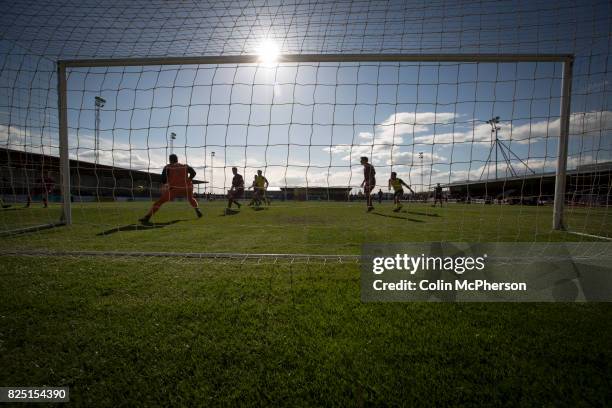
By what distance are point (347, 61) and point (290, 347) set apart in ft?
12.9

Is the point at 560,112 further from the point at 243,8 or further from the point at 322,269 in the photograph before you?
the point at 243,8

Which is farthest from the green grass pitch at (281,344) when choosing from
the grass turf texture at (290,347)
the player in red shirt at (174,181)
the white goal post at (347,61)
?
the player in red shirt at (174,181)

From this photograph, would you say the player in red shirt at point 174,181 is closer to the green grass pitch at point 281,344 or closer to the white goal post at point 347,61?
the white goal post at point 347,61

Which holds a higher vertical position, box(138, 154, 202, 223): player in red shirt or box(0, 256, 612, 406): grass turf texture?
box(138, 154, 202, 223): player in red shirt

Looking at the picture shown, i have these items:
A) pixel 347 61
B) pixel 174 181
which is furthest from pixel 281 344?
pixel 174 181

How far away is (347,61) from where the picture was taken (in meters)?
3.92

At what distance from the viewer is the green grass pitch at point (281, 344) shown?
3.95 ft

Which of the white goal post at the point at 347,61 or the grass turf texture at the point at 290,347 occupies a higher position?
the white goal post at the point at 347,61

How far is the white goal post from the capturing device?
3.89 meters

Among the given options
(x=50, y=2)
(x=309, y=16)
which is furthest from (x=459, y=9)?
(x=50, y=2)

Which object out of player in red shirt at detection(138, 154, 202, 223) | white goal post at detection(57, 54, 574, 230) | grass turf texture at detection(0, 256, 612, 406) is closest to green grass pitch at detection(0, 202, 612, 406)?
grass turf texture at detection(0, 256, 612, 406)

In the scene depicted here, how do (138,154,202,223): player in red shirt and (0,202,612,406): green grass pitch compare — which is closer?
(0,202,612,406): green grass pitch

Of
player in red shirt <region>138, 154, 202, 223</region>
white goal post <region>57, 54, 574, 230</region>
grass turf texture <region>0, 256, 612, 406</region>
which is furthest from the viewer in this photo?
player in red shirt <region>138, 154, 202, 223</region>

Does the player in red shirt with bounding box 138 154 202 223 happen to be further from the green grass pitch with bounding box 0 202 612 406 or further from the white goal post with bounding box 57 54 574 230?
the green grass pitch with bounding box 0 202 612 406
